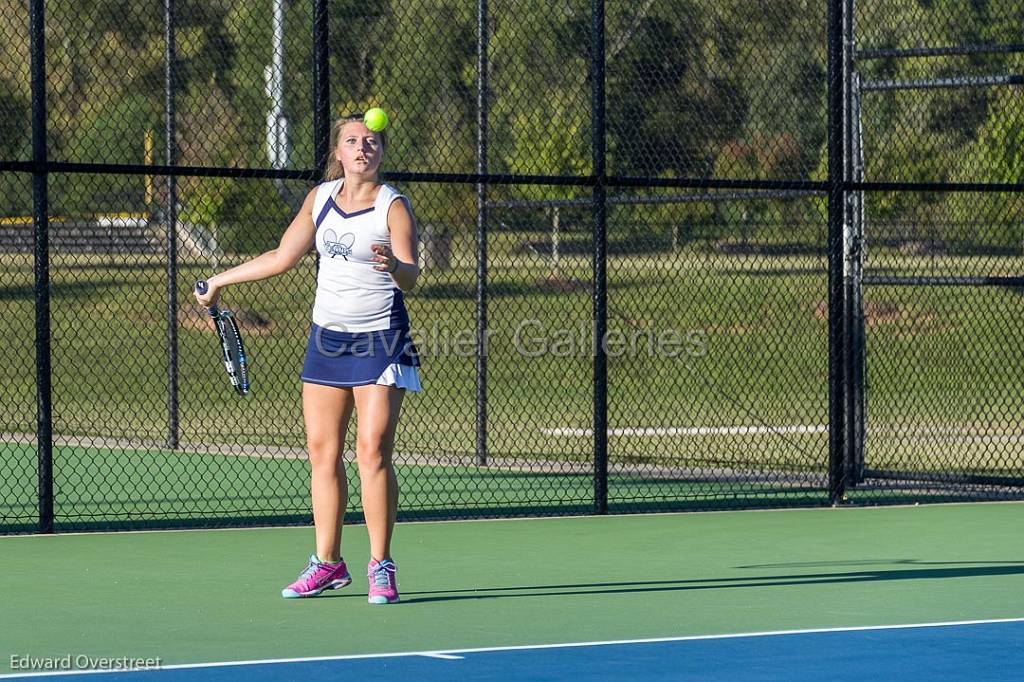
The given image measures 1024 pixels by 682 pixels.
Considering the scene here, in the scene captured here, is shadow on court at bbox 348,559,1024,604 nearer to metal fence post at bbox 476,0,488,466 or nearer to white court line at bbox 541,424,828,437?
metal fence post at bbox 476,0,488,466

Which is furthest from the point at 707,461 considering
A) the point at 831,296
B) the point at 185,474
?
the point at 185,474

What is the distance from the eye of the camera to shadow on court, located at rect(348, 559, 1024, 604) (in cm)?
732

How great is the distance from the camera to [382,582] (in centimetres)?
696

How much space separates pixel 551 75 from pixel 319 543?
15042 mm

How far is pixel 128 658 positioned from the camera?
598cm

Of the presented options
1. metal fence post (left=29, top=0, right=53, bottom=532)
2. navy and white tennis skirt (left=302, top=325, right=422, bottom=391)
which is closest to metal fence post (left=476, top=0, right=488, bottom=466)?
metal fence post (left=29, top=0, right=53, bottom=532)

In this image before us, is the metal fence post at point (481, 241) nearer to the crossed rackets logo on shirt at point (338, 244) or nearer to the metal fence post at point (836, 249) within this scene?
the metal fence post at point (836, 249)

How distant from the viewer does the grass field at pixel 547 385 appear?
13.2m

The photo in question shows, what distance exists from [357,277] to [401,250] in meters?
0.22

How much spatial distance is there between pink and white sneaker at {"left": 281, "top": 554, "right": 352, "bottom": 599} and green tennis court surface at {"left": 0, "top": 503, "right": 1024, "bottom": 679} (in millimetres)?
53

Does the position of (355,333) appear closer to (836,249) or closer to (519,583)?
(519,583)

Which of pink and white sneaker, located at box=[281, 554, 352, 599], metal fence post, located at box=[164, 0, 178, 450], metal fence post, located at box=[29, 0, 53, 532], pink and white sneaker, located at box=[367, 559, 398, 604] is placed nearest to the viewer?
pink and white sneaker, located at box=[367, 559, 398, 604]

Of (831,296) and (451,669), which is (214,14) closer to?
(831,296)

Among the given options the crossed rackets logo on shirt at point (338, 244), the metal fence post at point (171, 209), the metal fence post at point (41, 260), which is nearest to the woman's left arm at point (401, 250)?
the crossed rackets logo on shirt at point (338, 244)
